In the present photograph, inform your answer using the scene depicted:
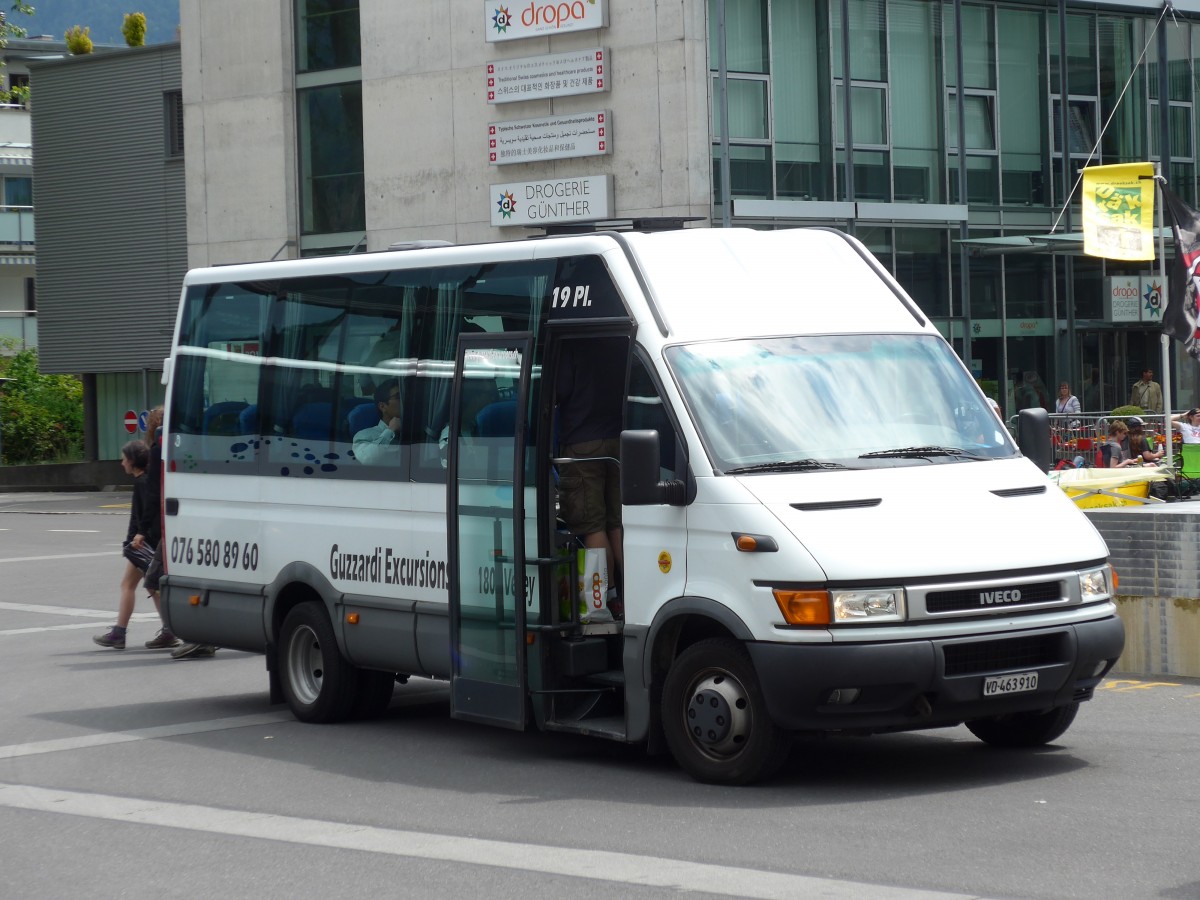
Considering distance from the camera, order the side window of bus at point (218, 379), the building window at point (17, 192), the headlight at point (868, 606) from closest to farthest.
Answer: the headlight at point (868, 606) < the side window of bus at point (218, 379) < the building window at point (17, 192)

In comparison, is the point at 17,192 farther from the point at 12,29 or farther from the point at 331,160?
the point at 331,160

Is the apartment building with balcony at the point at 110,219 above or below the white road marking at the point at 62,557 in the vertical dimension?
above

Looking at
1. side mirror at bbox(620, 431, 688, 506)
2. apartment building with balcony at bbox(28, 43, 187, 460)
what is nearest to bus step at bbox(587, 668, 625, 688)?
side mirror at bbox(620, 431, 688, 506)

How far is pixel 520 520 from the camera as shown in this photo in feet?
30.7

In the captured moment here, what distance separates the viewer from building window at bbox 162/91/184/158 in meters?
44.7

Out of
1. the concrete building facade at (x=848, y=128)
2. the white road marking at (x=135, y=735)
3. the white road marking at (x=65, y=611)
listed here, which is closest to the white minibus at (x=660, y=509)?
the white road marking at (x=135, y=735)

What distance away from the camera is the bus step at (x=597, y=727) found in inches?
355

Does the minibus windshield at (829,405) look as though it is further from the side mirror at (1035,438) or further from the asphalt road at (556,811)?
the asphalt road at (556,811)

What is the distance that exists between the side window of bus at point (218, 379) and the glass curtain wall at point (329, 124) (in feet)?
88.7

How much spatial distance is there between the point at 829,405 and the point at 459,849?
2.78 meters

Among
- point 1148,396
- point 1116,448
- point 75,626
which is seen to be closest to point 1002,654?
point 75,626

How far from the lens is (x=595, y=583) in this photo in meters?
9.31

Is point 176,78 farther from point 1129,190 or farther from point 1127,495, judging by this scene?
point 1127,495

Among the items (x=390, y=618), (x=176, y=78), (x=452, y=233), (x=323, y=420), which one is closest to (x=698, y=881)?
(x=390, y=618)
